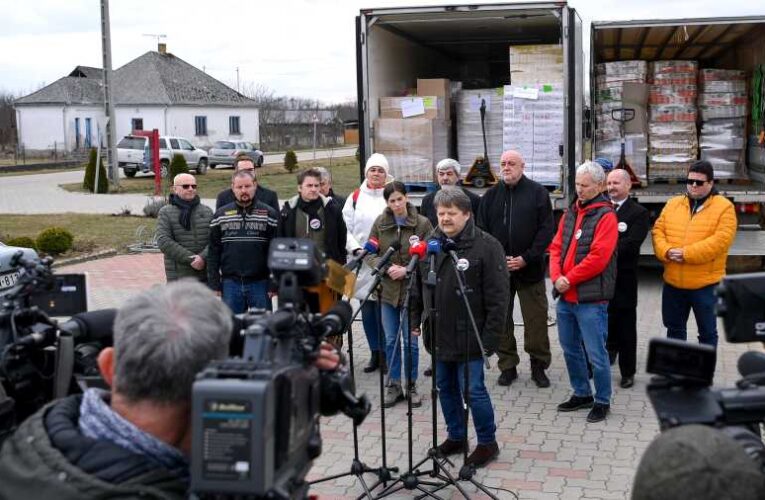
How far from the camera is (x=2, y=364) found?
3.01 meters

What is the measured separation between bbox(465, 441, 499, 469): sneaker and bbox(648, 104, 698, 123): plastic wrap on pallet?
6760 mm

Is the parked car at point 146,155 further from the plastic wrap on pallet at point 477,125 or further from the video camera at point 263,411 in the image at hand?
the video camera at point 263,411

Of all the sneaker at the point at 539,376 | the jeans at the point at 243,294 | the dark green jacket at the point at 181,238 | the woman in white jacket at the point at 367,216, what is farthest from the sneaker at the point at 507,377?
the dark green jacket at the point at 181,238

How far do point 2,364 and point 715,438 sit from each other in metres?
2.20

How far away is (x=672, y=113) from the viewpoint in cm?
1132

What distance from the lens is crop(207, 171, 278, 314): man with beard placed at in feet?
23.6

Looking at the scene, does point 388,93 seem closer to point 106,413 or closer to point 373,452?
point 373,452

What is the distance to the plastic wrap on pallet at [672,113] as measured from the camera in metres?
11.3

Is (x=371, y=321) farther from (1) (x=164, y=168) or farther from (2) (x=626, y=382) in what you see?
(1) (x=164, y=168)

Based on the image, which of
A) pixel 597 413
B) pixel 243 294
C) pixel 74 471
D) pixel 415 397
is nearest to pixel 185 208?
pixel 243 294

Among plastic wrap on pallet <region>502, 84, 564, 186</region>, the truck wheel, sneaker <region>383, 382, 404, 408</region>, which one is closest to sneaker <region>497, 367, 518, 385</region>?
sneaker <region>383, 382, 404, 408</region>

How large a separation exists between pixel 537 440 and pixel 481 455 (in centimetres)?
68

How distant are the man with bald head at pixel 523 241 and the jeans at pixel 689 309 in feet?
3.07

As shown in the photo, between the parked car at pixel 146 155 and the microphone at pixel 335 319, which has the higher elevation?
the parked car at pixel 146 155
